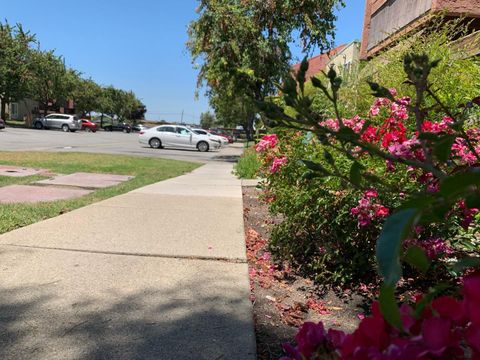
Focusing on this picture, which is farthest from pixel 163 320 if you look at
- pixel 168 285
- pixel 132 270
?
pixel 132 270

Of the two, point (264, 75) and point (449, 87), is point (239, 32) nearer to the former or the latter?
point (264, 75)

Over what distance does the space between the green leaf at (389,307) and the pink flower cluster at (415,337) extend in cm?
3

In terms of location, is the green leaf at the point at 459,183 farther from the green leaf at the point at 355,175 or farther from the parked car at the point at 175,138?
the parked car at the point at 175,138

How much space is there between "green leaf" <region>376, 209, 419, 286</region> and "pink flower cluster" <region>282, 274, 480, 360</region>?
13 centimetres

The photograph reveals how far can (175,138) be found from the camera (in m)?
28.5

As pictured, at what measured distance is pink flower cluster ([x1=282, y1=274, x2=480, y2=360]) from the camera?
2.61 ft

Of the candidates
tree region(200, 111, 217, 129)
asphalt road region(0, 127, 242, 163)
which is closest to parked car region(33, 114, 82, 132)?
asphalt road region(0, 127, 242, 163)

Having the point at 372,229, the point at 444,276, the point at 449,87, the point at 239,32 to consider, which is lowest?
the point at 444,276

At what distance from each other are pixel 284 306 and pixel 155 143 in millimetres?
25864

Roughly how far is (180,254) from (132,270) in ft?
2.03

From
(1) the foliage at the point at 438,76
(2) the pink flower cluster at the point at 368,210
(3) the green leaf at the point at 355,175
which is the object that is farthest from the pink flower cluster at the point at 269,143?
(3) the green leaf at the point at 355,175

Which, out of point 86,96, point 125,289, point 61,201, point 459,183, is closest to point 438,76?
point 125,289

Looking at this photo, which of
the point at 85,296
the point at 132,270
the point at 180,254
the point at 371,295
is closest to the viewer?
the point at 85,296

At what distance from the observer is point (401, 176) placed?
10.9 ft
